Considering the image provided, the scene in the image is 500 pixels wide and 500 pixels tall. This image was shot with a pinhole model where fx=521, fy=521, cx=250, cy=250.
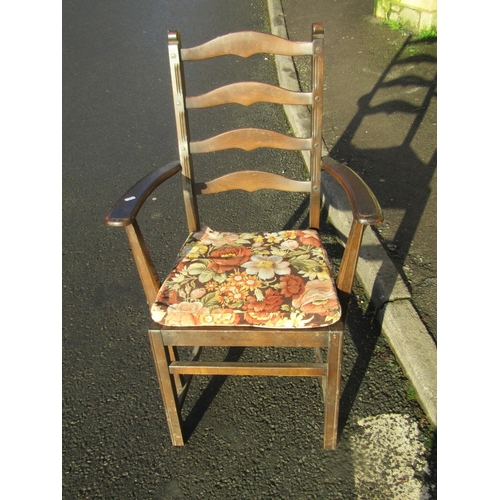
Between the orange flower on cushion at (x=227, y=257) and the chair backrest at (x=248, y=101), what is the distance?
0.94ft

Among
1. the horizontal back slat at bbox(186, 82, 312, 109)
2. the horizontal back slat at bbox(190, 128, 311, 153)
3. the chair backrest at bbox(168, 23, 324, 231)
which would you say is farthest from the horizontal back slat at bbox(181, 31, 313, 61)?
the horizontal back slat at bbox(190, 128, 311, 153)

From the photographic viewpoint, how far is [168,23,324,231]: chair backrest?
6.48 feet

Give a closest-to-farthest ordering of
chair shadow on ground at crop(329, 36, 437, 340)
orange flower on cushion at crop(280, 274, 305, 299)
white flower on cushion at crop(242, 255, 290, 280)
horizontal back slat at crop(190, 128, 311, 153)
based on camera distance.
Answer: orange flower on cushion at crop(280, 274, 305, 299) < white flower on cushion at crop(242, 255, 290, 280) < horizontal back slat at crop(190, 128, 311, 153) < chair shadow on ground at crop(329, 36, 437, 340)

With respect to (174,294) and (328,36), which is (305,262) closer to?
(174,294)

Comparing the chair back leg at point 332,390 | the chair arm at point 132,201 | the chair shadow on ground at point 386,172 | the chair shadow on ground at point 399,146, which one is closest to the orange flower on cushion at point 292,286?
the chair back leg at point 332,390

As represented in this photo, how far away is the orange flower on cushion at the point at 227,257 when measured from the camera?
1931 mm

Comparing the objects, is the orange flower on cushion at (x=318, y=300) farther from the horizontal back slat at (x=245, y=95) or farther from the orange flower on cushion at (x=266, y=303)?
the horizontal back slat at (x=245, y=95)

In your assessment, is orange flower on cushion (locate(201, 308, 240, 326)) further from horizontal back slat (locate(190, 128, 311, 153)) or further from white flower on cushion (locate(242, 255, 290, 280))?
horizontal back slat (locate(190, 128, 311, 153))

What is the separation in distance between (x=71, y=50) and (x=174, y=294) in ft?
17.0

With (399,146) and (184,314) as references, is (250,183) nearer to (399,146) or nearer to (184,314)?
(184,314)

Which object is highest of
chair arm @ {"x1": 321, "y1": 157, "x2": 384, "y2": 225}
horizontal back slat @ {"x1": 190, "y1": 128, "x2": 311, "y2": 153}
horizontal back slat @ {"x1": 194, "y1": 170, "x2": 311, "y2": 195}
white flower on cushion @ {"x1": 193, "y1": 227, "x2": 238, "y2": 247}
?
horizontal back slat @ {"x1": 190, "y1": 128, "x2": 311, "y2": 153}

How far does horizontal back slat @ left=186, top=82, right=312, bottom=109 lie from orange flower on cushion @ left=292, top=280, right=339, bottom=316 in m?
0.74

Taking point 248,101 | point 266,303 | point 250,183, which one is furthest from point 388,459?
point 248,101
